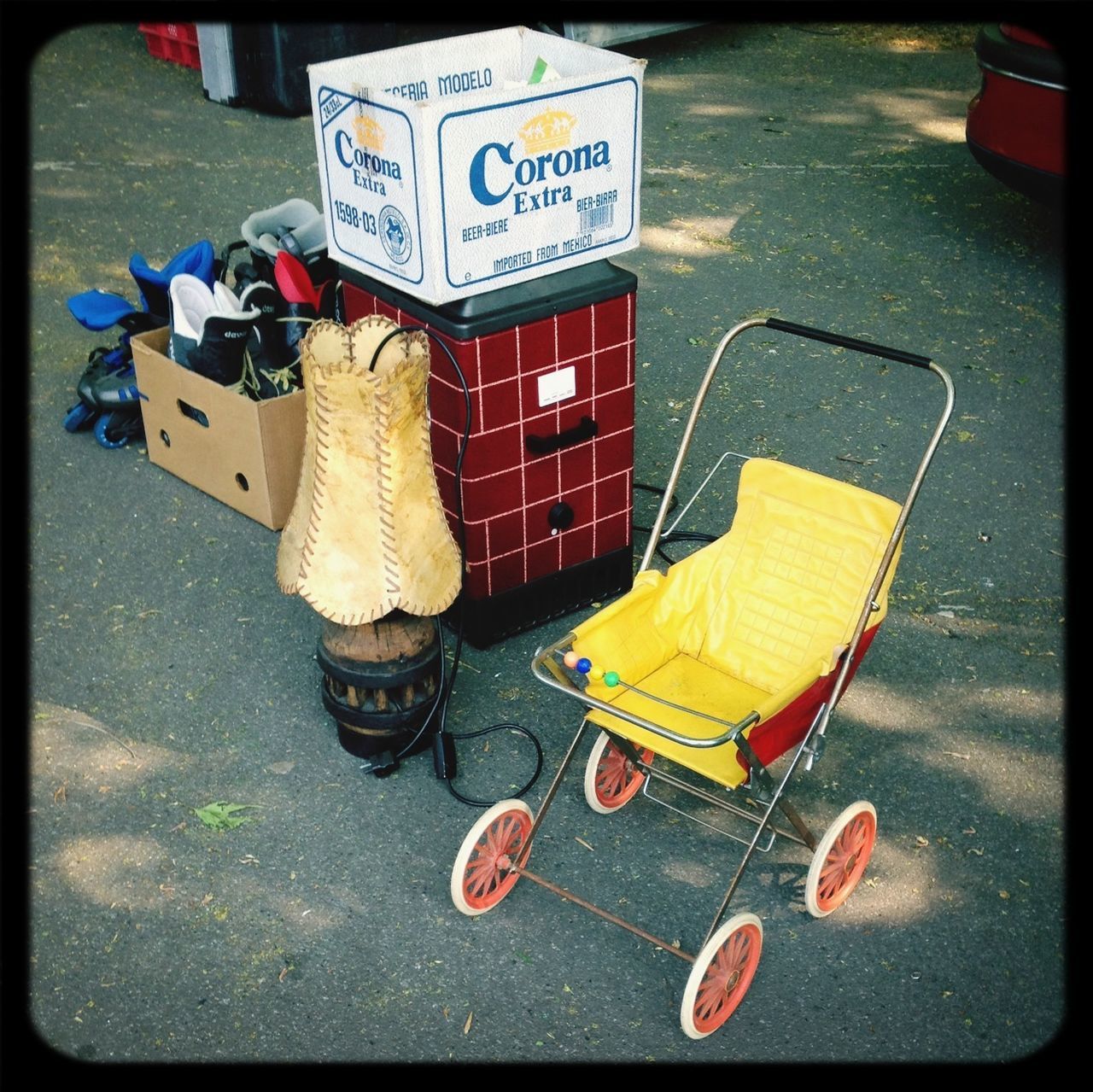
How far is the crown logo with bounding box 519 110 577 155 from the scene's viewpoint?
3.46 metres

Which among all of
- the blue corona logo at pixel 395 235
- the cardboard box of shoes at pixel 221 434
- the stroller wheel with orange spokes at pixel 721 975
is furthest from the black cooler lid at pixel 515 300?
the stroller wheel with orange spokes at pixel 721 975

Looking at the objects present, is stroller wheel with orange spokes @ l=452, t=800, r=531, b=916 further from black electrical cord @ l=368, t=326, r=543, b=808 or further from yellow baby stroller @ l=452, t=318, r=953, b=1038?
black electrical cord @ l=368, t=326, r=543, b=808

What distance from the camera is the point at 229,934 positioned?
3.18 metres

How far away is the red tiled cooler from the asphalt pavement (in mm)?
211

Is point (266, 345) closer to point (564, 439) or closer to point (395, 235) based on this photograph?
point (395, 235)

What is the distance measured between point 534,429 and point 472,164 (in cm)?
78

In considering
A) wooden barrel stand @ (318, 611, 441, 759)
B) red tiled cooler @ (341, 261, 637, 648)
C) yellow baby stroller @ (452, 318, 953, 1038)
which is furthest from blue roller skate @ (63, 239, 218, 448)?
yellow baby stroller @ (452, 318, 953, 1038)

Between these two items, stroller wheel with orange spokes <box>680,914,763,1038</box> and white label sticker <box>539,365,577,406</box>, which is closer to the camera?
stroller wheel with orange spokes <box>680,914,763,1038</box>

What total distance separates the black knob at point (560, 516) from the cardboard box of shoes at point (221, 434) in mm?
904

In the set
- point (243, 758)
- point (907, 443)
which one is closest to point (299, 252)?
point (243, 758)

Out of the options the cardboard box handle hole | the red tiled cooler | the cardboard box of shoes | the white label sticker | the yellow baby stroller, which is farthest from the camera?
the cardboard box handle hole

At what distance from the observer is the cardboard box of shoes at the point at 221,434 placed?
440 centimetres

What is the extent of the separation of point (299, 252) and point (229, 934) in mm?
2597

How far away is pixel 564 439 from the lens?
12.9 ft
